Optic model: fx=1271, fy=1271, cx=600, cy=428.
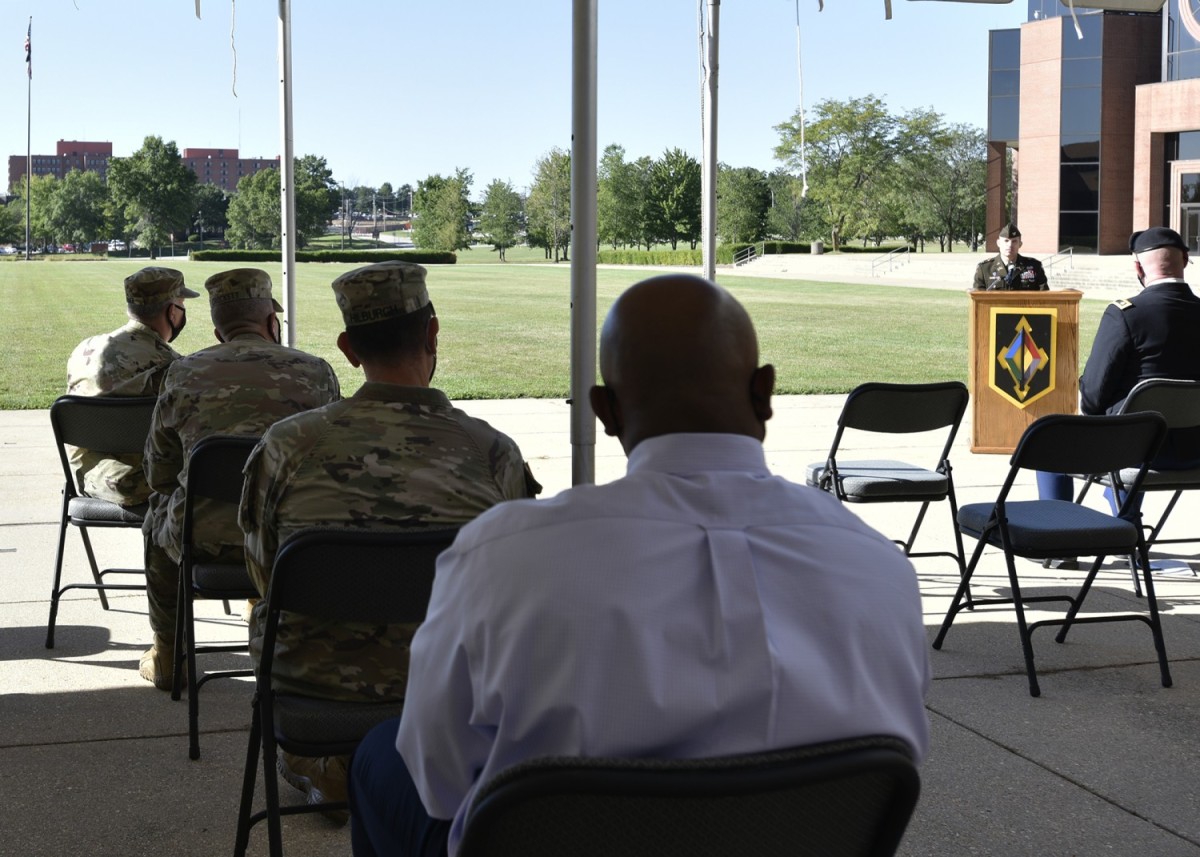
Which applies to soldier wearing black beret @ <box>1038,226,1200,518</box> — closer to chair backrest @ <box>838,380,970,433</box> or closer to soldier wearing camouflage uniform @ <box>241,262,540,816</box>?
chair backrest @ <box>838,380,970,433</box>

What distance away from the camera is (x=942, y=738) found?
4.23 m

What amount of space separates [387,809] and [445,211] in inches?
4056

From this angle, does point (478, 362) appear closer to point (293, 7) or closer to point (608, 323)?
point (293, 7)

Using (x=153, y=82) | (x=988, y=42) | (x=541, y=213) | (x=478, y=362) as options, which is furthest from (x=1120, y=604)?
(x=541, y=213)

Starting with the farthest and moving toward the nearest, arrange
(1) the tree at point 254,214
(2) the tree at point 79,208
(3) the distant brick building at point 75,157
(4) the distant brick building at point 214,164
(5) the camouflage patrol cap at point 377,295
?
1. (3) the distant brick building at point 75,157
2. (4) the distant brick building at point 214,164
3. (2) the tree at point 79,208
4. (1) the tree at point 254,214
5. (5) the camouflage patrol cap at point 377,295

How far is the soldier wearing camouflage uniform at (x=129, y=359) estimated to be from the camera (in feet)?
17.8

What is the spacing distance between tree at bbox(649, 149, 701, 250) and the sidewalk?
A: 9728 cm

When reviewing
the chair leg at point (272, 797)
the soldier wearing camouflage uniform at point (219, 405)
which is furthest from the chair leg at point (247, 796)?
the soldier wearing camouflage uniform at point (219, 405)

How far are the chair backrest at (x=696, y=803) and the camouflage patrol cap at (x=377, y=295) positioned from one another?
1812 mm

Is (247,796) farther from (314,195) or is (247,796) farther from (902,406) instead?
(314,195)

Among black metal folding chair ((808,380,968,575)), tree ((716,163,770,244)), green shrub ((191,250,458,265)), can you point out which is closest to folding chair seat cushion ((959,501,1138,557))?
black metal folding chair ((808,380,968,575))

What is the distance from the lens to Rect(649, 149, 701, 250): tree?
336ft

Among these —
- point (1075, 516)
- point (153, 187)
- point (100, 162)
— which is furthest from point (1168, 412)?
point (100, 162)

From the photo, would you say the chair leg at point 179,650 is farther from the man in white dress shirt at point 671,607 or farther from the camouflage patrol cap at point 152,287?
the man in white dress shirt at point 671,607
